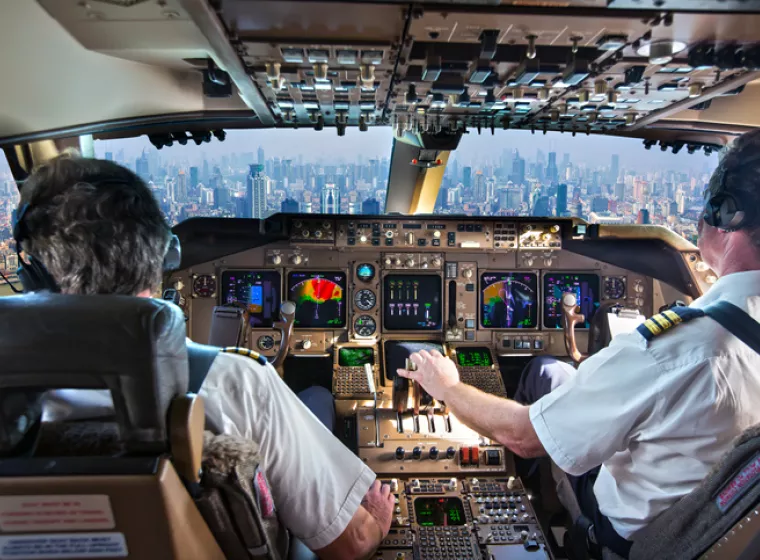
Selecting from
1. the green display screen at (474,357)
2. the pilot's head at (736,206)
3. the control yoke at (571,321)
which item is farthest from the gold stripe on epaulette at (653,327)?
the green display screen at (474,357)

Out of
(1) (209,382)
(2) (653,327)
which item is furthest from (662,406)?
(1) (209,382)

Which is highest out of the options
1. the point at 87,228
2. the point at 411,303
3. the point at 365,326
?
the point at 87,228

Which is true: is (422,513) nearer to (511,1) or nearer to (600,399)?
(600,399)

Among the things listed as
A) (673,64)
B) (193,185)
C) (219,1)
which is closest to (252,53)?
(219,1)

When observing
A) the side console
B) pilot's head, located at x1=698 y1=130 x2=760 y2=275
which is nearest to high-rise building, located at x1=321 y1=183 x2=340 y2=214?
the side console

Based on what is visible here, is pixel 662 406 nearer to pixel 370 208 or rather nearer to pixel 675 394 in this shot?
pixel 675 394
